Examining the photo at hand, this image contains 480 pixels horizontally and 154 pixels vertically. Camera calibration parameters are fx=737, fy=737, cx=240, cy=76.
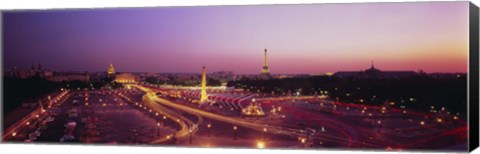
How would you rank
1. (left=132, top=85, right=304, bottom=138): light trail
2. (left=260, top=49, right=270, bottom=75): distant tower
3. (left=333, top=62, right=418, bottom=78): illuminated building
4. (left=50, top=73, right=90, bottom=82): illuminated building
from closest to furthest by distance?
(left=333, top=62, right=418, bottom=78): illuminated building < (left=132, top=85, right=304, bottom=138): light trail < (left=260, top=49, right=270, bottom=75): distant tower < (left=50, top=73, right=90, bottom=82): illuminated building

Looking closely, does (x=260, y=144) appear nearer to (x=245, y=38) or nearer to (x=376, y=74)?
(x=245, y=38)

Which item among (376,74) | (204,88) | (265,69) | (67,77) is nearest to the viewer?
(376,74)

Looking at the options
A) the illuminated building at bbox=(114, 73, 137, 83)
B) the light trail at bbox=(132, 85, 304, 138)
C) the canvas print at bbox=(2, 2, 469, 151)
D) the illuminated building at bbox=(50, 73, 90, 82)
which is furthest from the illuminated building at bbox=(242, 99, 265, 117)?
the illuminated building at bbox=(50, 73, 90, 82)

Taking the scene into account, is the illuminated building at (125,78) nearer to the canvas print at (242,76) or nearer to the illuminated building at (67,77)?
the canvas print at (242,76)

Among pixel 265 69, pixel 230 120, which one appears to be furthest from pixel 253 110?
pixel 265 69

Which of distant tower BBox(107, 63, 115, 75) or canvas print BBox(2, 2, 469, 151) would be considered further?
distant tower BBox(107, 63, 115, 75)

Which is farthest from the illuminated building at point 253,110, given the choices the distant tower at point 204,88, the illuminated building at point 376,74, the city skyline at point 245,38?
the illuminated building at point 376,74

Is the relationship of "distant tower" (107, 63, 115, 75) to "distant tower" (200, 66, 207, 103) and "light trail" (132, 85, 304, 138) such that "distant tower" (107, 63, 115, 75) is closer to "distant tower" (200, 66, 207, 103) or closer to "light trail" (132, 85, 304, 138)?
"light trail" (132, 85, 304, 138)
